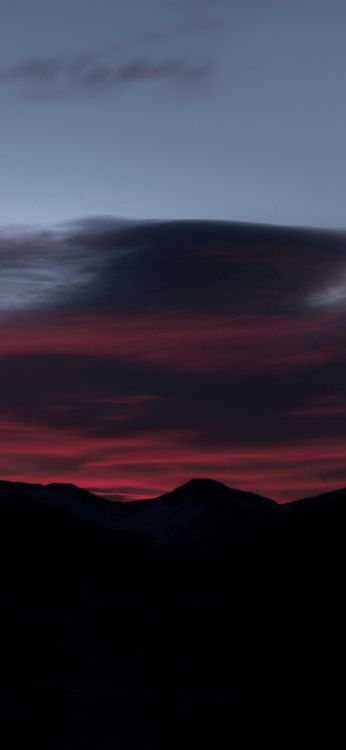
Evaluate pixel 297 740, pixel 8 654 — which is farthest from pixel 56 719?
pixel 297 740

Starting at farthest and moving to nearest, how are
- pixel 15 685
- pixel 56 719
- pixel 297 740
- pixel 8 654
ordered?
pixel 8 654, pixel 15 685, pixel 56 719, pixel 297 740

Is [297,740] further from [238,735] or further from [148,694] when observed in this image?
[148,694]

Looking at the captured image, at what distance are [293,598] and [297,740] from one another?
58.9ft

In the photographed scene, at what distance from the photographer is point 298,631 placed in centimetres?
6488

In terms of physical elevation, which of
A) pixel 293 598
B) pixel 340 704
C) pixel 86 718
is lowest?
pixel 86 718

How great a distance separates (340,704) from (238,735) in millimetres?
8035

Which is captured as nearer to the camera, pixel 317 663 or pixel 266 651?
pixel 317 663

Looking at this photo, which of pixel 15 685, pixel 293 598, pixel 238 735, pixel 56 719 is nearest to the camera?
pixel 238 735

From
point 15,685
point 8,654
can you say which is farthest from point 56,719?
point 8,654

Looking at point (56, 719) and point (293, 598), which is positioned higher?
point (293, 598)

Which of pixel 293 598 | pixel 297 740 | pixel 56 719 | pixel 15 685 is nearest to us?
pixel 297 740

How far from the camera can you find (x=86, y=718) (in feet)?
535

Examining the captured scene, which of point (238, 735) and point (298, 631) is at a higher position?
point (298, 631)

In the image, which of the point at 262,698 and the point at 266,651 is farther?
the point at 266,651
